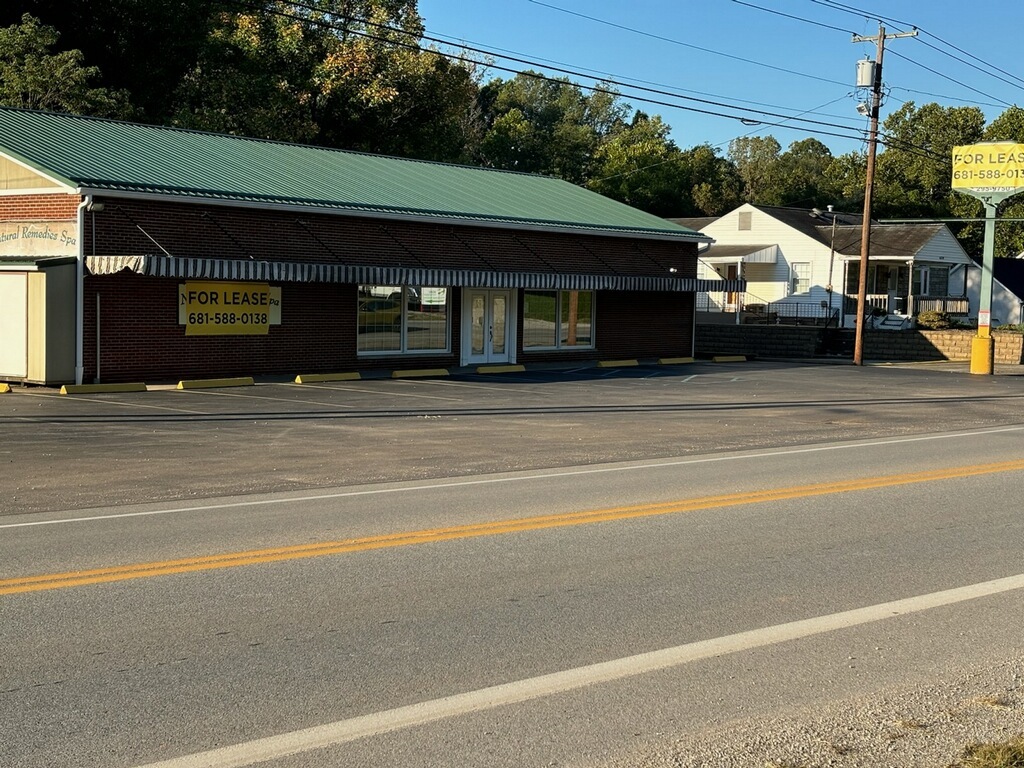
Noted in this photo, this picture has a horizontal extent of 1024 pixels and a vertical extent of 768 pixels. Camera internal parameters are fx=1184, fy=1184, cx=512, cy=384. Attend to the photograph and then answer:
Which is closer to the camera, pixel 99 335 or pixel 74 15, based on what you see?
pixel 99 335

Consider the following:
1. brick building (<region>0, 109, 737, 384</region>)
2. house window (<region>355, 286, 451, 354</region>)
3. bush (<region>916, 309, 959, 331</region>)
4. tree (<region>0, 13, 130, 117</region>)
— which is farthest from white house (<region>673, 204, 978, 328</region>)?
tree (<region>0, 13, 130, 117</region>)

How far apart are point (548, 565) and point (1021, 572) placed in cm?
333

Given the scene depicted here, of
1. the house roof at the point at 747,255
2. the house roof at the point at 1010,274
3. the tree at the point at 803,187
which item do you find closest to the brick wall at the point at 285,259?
the house roof at the point at 747,255

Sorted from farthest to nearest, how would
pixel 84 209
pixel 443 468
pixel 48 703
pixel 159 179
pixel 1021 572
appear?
pixel 159 179 < pixel 84 209 < pixel 443 468 < pixel 1021 572 < pixel 48 703

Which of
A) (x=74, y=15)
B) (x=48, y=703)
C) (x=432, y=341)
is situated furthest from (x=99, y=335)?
(x=74, y=15)

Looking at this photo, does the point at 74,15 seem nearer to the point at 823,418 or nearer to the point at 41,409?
the point at 41,409

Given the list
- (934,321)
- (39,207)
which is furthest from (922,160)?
(39,207)

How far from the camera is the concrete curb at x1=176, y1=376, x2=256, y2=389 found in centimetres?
2520

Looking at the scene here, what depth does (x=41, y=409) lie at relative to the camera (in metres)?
20.0

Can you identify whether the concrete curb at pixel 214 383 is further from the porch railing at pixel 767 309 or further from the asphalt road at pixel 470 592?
the porch railing at pixel 767 309

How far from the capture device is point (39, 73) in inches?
1496

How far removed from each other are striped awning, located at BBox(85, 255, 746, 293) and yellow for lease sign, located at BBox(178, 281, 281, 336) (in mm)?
590

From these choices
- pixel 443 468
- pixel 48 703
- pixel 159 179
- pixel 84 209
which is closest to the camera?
pixel 48 703

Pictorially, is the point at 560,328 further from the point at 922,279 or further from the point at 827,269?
the point at 922,279
